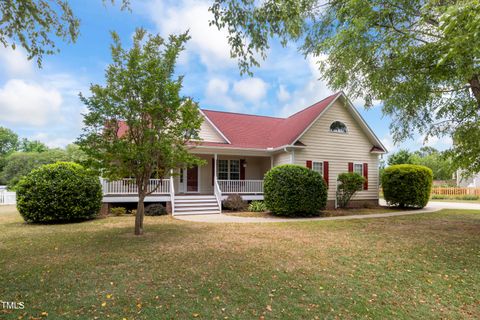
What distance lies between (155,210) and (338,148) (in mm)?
10181

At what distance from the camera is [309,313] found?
366cm

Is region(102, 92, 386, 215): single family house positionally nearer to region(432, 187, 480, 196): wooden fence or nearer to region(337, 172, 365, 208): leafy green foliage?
region(337, 172, 365, 208): leafy green foliage

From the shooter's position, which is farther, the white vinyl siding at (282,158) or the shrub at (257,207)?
the white vinyl siding at (282,158)

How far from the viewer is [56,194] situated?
9883 mm

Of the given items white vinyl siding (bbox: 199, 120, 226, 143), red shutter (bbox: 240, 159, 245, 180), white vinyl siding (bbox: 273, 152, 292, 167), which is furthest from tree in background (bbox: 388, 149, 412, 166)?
white vinyl siding (bbox: 199, 120, 226, 143)

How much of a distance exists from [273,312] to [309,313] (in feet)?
1.55

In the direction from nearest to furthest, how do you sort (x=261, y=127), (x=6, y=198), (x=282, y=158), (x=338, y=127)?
1. (x=282, y=158)
2. (x=338, y=127)
3. (x=6, y=198)
4. (x=261, y=127)

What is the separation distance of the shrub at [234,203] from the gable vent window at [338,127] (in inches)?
254

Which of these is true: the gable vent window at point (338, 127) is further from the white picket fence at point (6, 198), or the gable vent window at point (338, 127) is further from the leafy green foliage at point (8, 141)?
the leafy green foliage at point (8, 141)

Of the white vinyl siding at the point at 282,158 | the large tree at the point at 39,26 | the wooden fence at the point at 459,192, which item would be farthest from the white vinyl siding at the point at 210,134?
the wooden fence at the point at 459,192

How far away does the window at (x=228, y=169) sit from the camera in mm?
16562

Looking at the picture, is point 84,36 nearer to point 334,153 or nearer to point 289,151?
point 289,151

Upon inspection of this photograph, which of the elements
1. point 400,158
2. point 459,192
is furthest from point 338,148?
point 400,158

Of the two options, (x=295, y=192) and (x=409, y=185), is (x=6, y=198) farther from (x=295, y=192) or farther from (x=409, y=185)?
(x=409, y=185)
